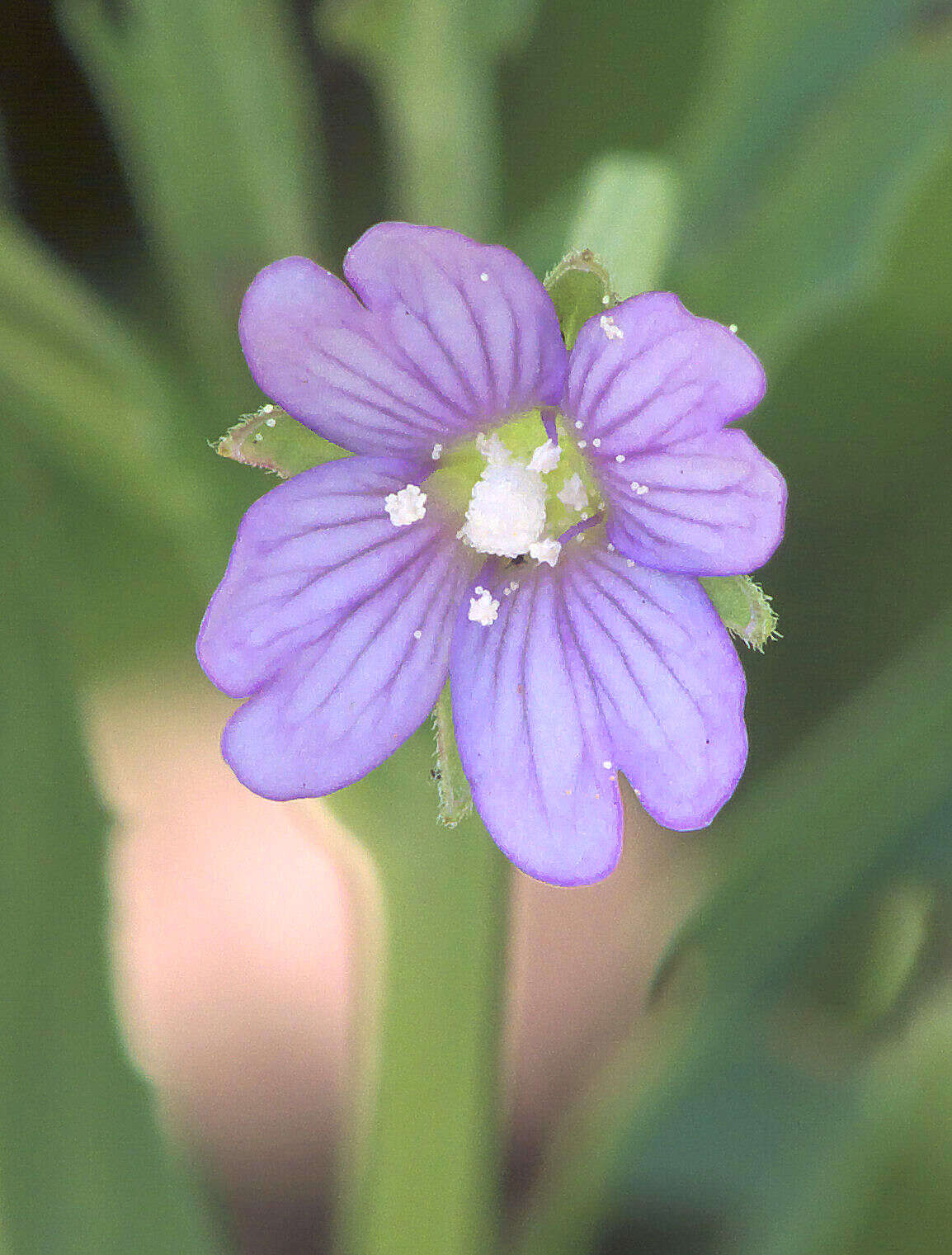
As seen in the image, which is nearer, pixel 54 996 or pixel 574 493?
pixel 574 493

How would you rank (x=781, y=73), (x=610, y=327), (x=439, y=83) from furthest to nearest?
(x=781, y=73) → (x=439, y=83) → (x=610, y=327)

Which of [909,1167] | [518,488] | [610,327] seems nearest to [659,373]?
[610,327]

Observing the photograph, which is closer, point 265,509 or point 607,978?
point 265,509

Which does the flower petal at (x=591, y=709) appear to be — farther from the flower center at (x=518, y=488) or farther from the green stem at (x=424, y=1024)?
the green stem at (x=424, y=1024)

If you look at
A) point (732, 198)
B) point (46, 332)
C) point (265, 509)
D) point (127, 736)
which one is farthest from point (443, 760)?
point (127, 736)

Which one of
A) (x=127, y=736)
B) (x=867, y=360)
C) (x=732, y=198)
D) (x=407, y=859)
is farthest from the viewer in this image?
(x=127, y=736)

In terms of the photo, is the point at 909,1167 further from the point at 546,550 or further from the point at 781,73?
the point at 781,73

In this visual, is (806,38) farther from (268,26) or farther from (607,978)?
(607,978)

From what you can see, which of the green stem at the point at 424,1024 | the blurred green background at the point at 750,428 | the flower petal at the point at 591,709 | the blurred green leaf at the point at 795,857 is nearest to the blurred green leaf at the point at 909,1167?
the blurred green background at the point at 750,428
